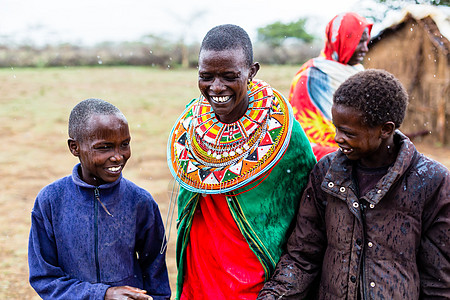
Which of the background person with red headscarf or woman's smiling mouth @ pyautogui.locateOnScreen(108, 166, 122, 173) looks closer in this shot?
woman's smiling mouth @ pyautogui.locateOnScreen(108, 166, 122, 173)

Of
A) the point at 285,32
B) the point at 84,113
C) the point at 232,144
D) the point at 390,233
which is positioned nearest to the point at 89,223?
the point at 84,113

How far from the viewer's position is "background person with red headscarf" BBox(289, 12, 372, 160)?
11.4ft

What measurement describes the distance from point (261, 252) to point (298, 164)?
18.6 inches

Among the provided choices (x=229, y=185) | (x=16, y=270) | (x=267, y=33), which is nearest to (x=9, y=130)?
(x=16, y=270)

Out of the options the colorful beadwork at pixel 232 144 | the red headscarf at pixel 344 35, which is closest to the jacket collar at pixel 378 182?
the colorful beadwork at pixel 232 144

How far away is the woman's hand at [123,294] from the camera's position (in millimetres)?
2135

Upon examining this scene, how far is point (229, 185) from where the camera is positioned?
2.28 m

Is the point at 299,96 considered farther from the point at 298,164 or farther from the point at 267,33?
the point at 267,33

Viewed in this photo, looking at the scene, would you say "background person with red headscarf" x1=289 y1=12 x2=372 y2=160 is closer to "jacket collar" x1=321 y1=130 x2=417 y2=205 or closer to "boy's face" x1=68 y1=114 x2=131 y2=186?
"jacket collar" x1=321 y1=130 x2=417 y2=205

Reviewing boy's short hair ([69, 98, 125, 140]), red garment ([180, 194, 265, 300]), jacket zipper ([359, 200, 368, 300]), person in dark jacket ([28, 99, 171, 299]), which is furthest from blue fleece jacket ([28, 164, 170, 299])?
jacket zipper ([359, 200, 368, 300])

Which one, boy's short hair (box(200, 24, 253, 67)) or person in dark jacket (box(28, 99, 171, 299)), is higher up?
boy's short hair (box(200, 24, 253, 67))

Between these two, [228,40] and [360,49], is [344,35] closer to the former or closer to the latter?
[360,49]

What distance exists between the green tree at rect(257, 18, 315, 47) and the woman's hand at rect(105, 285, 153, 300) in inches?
1173

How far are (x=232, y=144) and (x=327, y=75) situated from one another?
62.1 inches
